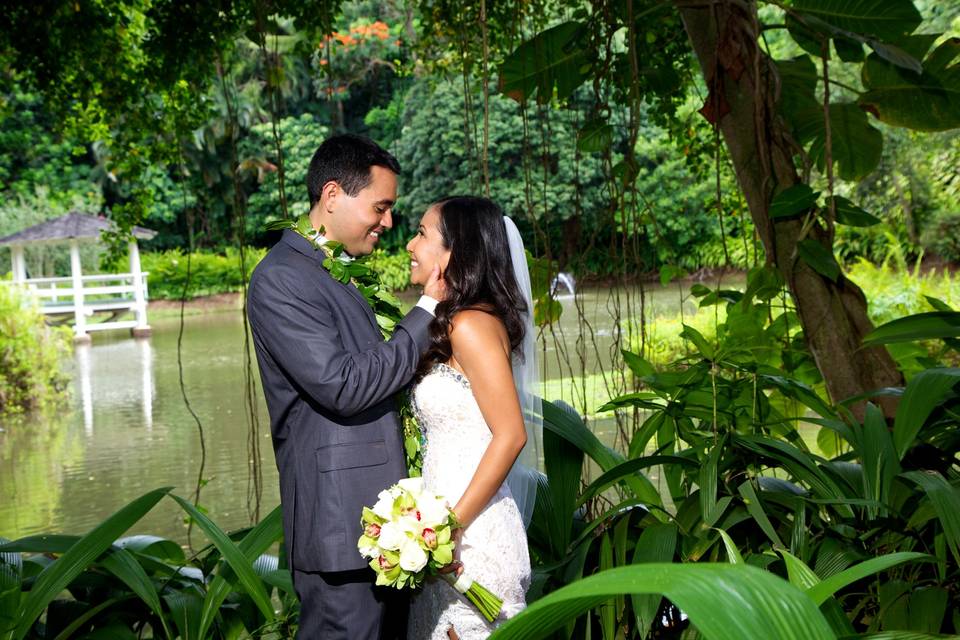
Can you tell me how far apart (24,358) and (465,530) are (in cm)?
870

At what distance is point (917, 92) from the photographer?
2.89m

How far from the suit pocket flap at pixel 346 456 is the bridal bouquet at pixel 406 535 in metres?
0.13

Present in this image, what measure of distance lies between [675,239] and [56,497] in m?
16.7

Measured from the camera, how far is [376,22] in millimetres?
→ 22219

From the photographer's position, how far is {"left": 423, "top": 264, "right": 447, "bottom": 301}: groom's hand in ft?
5.67

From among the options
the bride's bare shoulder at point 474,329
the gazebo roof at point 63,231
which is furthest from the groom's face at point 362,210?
the gazebo roof at point 63,231

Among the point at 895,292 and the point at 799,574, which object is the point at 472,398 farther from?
the point at 895,292

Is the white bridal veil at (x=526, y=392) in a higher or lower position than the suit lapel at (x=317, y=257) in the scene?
lower

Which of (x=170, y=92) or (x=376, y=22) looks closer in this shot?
(x=170, y=92)

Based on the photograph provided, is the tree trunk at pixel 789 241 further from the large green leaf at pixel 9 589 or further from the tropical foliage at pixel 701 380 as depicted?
the large green leaf at pixel 9 589

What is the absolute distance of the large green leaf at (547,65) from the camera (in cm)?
304

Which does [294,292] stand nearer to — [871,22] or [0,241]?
[871,22]

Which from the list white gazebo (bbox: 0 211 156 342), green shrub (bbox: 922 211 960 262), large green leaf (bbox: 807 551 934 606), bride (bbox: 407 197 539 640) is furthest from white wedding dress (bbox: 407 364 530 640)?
white gazebo (bbox: 0 211 156 342)

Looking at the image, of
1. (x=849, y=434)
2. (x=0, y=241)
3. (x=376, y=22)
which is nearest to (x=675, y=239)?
(x=376, y=22)
